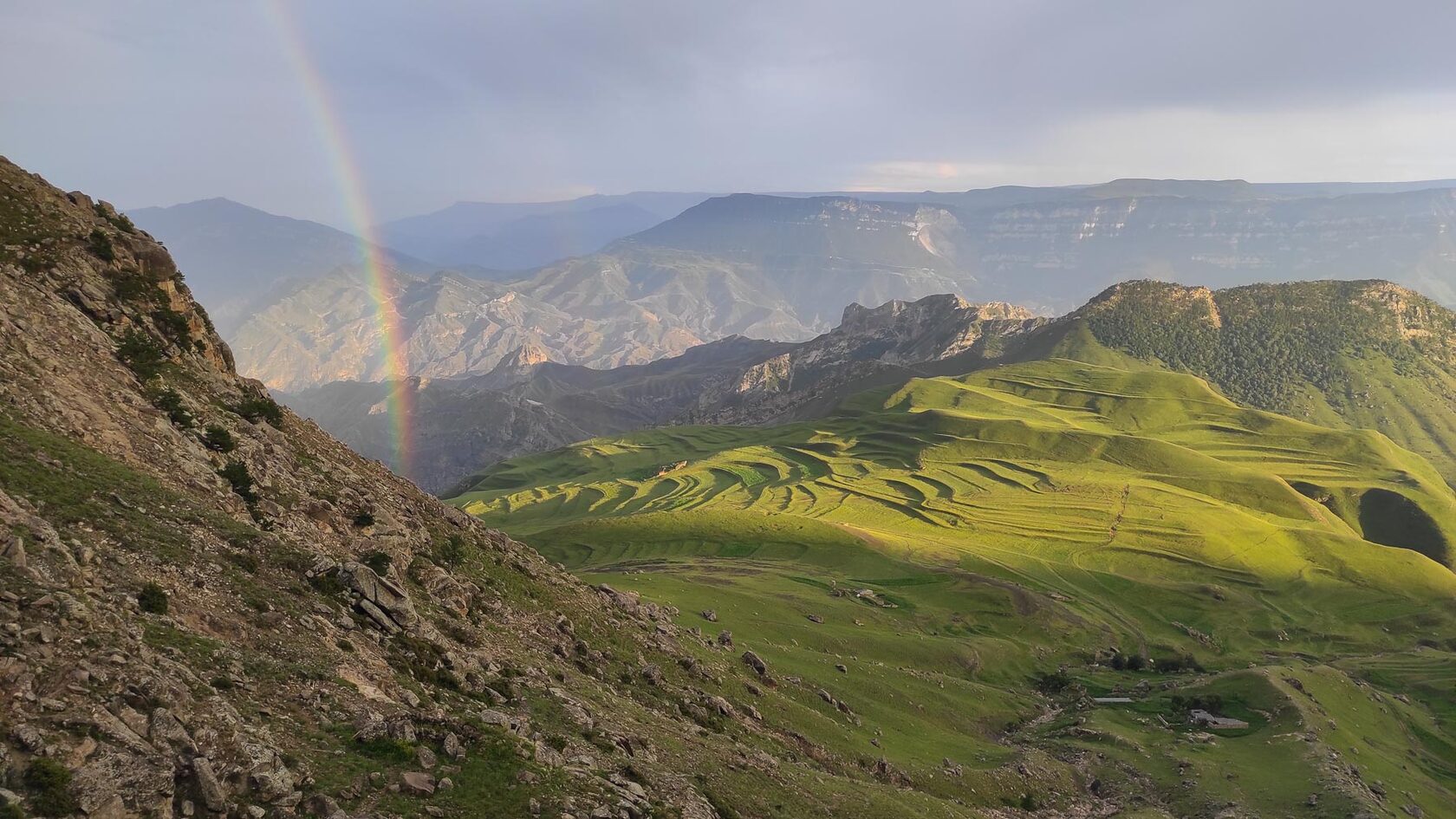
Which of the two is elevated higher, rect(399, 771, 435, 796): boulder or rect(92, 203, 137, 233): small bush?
rect(92, 203, 137, 233): small bush

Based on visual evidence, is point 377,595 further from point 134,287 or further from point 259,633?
point 134,287

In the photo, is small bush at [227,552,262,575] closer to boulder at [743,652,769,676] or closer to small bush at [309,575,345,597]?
small bush at [309,575,345,597]

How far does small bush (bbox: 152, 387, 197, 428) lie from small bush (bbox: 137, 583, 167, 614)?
706 inches

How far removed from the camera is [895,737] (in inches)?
2569

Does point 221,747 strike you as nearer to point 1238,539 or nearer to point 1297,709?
point 1297,709

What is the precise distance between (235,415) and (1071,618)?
140 meters

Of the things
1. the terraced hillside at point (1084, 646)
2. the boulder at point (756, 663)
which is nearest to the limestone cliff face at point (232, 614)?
the boulder at point (756, 663)

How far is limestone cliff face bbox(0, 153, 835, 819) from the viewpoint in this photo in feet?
66.0

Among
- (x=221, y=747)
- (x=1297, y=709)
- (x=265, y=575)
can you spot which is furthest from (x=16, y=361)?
(x=1297, y=709)

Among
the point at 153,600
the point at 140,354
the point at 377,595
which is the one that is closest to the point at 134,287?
the point at 140,354

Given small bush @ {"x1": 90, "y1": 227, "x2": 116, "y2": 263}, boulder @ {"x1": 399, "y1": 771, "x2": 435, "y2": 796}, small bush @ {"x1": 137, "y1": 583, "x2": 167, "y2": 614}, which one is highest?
small bush @ {"x1": 90, "y1": 227, "x2": 116, "y2": 263}

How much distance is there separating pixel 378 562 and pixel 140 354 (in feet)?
60.2

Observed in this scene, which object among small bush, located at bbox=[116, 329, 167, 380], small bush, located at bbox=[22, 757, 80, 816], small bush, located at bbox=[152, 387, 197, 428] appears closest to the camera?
small bush, located at bbox=[22, 757, 80, 816]

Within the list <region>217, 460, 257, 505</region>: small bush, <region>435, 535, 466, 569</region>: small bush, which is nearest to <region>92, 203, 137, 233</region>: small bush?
<region>217, 460, 257, 505</region>: small bush
